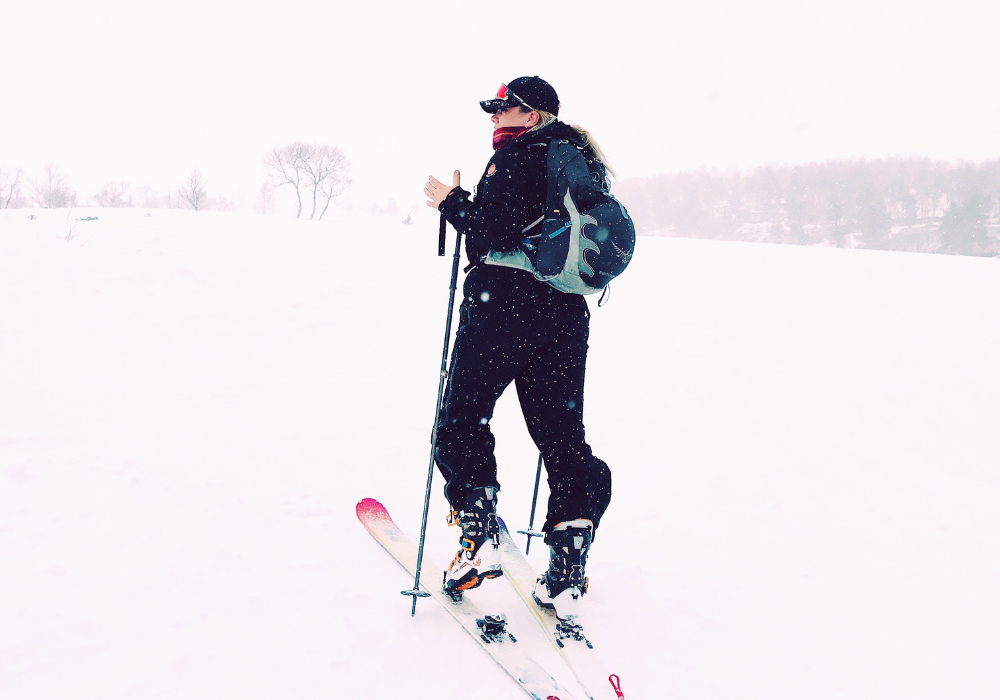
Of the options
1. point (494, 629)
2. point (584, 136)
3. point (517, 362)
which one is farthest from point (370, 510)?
point (584, 136)

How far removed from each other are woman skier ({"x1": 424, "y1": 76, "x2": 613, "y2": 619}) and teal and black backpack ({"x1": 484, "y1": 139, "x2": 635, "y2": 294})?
0.33 ft

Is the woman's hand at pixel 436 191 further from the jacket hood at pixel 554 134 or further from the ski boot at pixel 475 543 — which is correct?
the ski boot at pixel 475 543

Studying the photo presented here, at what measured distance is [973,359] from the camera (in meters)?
7.87

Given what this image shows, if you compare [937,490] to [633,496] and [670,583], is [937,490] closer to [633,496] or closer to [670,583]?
[633,496]

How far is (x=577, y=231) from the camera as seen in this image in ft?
7.09

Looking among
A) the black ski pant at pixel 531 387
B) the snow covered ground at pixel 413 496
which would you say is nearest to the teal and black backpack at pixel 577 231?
the black ski pant at pixel 531 387

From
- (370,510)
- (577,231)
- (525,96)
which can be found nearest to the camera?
(577,231)

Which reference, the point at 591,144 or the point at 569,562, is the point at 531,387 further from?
the point at 591,144

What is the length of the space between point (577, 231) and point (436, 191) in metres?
0.67

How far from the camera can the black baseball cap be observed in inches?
94.6

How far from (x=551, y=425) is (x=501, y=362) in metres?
0.35

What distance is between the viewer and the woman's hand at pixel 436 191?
239 centimetres

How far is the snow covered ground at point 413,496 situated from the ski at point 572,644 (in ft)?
0.36

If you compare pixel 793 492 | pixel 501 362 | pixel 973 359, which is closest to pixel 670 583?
pixel 501 362
